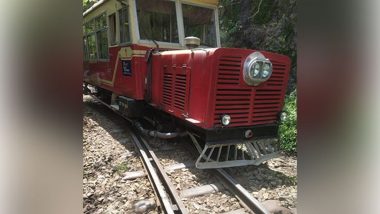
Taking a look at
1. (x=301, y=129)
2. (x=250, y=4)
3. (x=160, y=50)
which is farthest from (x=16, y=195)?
(x=250, y=4)

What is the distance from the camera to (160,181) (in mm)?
3609

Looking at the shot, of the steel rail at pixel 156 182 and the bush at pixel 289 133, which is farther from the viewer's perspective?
the bush at pixel 289 133

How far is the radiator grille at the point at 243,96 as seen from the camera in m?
3.51

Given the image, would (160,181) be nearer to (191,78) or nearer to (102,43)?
(191,78)

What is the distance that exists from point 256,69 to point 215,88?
1.56 feet

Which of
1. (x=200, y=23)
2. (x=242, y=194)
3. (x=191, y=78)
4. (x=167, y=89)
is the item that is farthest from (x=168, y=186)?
(x=200, y=23)

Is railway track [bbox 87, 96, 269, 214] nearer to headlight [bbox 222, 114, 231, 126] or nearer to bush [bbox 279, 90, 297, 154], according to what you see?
headlight [bbox 222, 114, 231, 126]

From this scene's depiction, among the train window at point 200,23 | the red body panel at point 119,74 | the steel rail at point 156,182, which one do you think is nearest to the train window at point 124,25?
the red body panel at point 119,74

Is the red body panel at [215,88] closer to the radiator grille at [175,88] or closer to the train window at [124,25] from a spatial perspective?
the radiator grille at [175,88]

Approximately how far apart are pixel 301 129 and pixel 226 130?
108 inches

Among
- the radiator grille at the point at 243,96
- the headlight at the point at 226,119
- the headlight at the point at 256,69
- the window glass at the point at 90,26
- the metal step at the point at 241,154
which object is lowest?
the metal step at the point at 241,154

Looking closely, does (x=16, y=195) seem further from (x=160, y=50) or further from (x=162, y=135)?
(x=160, y=50)

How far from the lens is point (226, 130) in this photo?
3.67 meters

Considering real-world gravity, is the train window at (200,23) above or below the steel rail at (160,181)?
above
